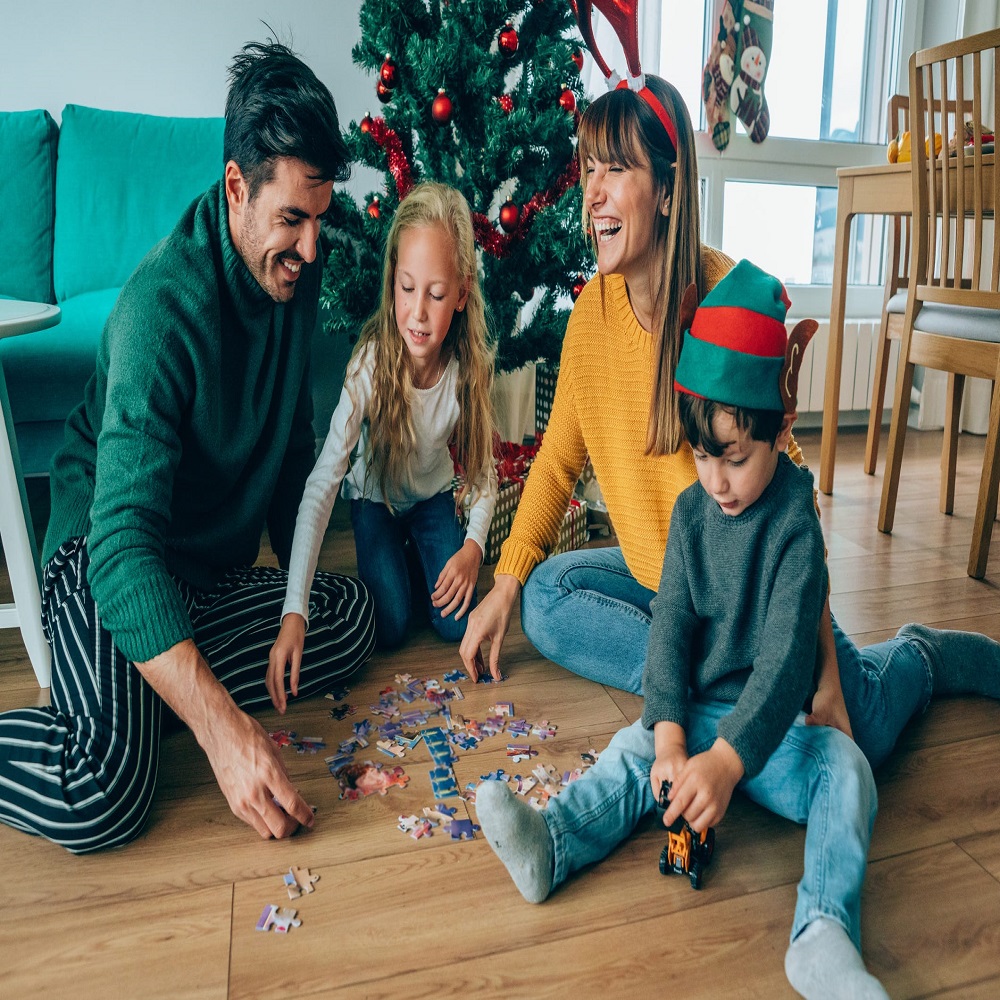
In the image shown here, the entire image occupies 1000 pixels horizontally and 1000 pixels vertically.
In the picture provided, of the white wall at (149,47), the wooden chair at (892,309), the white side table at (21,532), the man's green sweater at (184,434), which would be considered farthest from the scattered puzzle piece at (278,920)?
the white wall at (149,47)

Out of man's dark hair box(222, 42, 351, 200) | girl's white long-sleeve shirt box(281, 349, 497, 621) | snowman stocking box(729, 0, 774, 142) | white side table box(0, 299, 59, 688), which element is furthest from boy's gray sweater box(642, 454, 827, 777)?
snowman stocking box(729, 0, 774, 142)

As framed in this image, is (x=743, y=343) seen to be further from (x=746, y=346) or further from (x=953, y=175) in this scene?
(x=953, y=175)

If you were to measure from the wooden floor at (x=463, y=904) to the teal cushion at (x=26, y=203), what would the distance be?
1.83 metres

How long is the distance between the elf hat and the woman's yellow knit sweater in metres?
0.28

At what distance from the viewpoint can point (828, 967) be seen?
0.90m

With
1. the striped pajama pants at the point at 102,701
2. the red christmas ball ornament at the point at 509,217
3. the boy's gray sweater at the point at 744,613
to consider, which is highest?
the red christmas ball ornament at the point at 509,217

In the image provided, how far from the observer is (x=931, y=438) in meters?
3.56

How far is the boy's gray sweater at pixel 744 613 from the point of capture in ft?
3.58

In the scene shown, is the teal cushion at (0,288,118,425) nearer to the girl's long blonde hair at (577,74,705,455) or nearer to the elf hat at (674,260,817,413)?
the girl's long blonde hair at (577,74,705,455)

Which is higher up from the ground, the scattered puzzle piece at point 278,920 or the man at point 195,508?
the man at point 195,508

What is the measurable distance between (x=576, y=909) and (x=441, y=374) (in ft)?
3.52

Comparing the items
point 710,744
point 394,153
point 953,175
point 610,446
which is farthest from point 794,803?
point 953,175

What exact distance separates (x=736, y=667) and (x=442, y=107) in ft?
4.87

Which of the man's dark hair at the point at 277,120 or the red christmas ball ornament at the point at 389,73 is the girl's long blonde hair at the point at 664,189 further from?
the red christmas ball ornament at the point at 389,73
